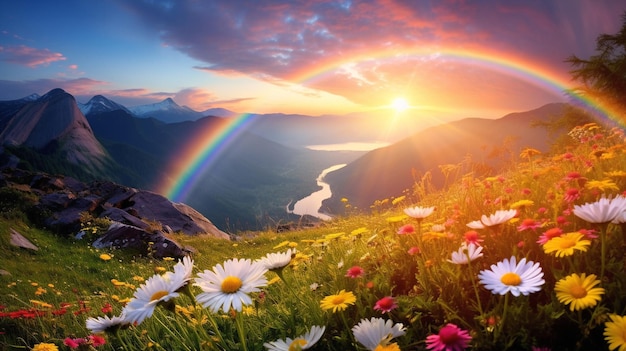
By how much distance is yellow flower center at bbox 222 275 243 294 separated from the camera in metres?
1.80

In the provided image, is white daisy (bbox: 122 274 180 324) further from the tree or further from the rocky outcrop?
the tree

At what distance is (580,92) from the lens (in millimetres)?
25531

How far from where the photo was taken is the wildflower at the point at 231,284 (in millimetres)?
1721

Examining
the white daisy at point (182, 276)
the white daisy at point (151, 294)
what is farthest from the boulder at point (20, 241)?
the white daisy at point (182, 276)

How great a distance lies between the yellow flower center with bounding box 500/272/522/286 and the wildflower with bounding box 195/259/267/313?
1016 mm

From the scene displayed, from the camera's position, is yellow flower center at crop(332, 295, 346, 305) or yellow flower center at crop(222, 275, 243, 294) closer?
yellow flower center at crop(222, 275, 243, 294)

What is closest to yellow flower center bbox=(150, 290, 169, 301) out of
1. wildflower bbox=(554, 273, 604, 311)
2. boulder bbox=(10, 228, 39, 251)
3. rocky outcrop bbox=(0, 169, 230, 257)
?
wildflower bbox=(554, 273, 604, 311)

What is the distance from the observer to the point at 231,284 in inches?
71.1

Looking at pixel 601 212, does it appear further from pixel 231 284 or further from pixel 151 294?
pixel 151 294

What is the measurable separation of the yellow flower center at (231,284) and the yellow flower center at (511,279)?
1149 millimetres

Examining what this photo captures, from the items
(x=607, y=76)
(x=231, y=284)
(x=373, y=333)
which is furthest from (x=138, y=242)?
(x=607, y=76)

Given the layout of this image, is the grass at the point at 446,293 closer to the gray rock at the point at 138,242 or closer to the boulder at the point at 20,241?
the gray rock at the point at 138,242

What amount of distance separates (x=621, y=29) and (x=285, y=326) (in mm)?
32205

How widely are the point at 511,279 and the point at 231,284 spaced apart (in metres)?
1.21
